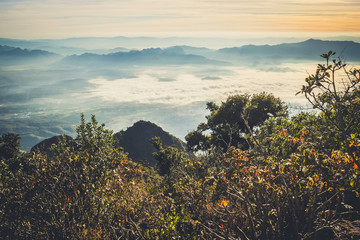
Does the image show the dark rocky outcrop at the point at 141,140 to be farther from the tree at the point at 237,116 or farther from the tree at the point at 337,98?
the tree at the point at 337,98

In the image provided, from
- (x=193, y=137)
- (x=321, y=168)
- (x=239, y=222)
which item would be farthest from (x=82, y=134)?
(x=193, y=137)

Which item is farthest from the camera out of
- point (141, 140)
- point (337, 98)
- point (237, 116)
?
point (141, 140)

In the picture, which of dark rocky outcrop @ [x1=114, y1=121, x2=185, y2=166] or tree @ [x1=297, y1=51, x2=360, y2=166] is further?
dark rocky outcrop @ [x1=114, y1=121, x2=185, y2=166]

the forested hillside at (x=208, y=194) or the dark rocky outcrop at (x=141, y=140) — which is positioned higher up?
the forested hillside at (x=208, y=194)

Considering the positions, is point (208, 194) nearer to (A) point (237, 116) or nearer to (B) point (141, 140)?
(A) point (237, 116)

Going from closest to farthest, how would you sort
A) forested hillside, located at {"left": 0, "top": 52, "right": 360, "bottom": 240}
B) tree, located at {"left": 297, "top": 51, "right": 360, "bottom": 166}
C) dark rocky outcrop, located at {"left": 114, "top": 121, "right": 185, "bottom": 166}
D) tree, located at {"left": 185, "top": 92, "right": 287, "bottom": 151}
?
tree, located at {"left": 297, "top": 51, "right": 360, "bottom": 166}, forested hillside, located at {"left": 0, "top": 52, "right": 360, "bottom": 240}, tree, located at {"left": 185, "top": 92, "right": 287, "bottom": 151}, dark rocky outcrop, located at {"left": 114, "top": 121, "right": 185, "bottom": 166}

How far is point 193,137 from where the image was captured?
35.4 metres

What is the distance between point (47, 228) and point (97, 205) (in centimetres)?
175

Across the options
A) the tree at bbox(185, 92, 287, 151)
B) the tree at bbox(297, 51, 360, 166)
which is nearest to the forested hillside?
the tree at bbox(297, 51, 360, 166)

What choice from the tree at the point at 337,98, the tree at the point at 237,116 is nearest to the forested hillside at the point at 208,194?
the tree at the point at 337,98

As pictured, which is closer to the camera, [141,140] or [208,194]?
[208,194]

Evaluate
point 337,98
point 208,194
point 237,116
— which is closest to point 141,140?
point 237,116

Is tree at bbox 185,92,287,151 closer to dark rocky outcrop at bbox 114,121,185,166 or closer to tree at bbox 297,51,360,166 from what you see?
tree at bbox 297,51,360,166

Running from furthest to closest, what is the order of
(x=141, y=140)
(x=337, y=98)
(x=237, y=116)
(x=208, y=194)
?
(x=141, y=140) → (x=237, y=116) → (x=208, y=194) → (x=337, y=98)
